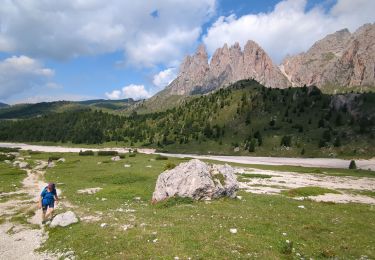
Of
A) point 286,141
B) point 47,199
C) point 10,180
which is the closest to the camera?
point 47,199

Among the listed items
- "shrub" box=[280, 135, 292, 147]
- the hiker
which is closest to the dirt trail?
the hiker

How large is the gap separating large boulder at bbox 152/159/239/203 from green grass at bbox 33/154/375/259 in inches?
45.4

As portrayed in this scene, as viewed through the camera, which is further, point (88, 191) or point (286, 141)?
point (286, 141)

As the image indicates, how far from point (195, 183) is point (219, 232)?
39.6 ft

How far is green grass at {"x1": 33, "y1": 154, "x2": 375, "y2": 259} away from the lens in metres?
18.3

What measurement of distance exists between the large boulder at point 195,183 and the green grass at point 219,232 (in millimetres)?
Answer: 1153

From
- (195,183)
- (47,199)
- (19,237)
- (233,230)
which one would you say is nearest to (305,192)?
(195,183)

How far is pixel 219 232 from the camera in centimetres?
2131

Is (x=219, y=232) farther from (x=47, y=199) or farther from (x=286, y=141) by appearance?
(x=286, y=141)

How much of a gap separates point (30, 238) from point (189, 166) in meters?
16.7

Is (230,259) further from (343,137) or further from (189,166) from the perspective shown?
(343,137)

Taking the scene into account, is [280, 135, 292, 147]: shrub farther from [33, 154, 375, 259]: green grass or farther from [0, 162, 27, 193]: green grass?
[33, 154, 375, 259]: green grass

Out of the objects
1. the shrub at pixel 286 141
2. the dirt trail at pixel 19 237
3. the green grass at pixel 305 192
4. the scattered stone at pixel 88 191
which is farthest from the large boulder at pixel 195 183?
the shrub at pixel 286 141

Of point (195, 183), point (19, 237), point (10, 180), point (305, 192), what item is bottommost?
point (10, 180)
